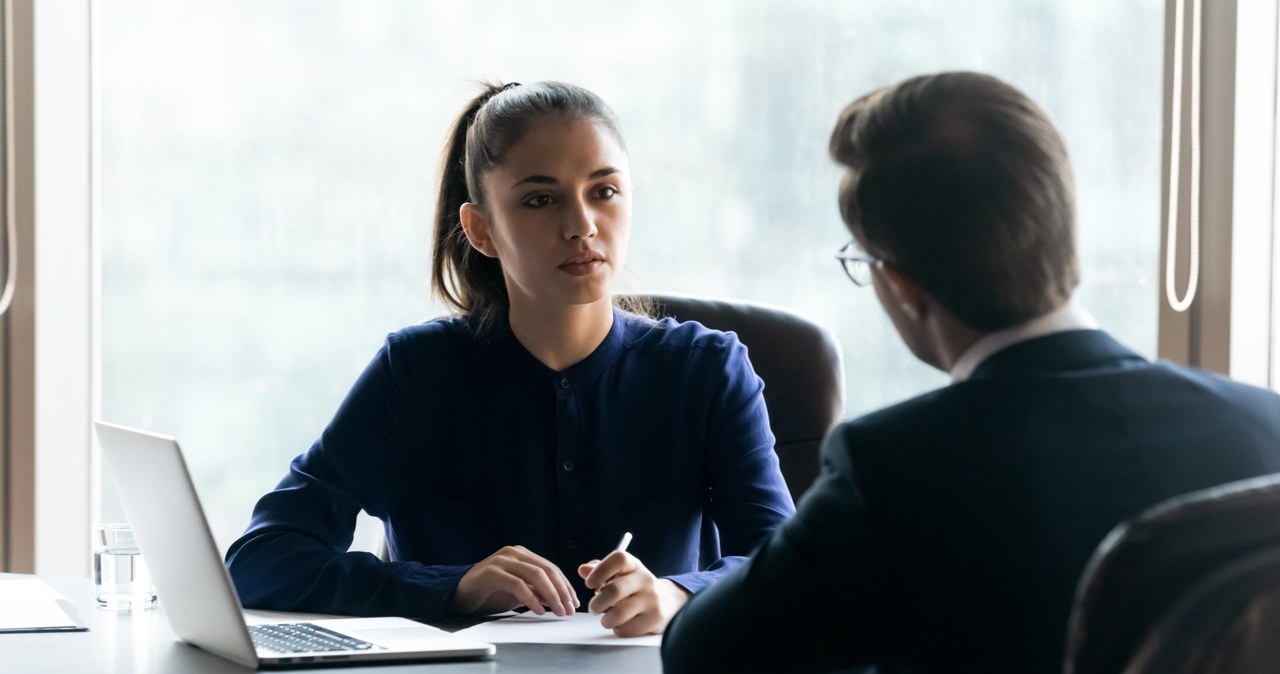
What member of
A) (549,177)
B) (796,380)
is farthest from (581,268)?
(796,380)

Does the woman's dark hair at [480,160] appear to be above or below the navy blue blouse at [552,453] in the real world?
above

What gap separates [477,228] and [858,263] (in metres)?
0.93

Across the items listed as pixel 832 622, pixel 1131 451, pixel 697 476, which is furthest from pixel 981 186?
pixel 697 476

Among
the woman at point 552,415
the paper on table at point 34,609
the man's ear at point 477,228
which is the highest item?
the man's ear at point 477,228

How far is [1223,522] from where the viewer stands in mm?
542

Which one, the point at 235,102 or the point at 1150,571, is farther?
the point at 235,102

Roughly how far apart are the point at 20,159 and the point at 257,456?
690 millimetres

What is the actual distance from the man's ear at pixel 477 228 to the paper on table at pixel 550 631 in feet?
2.07

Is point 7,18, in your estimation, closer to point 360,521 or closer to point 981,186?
point 360,521

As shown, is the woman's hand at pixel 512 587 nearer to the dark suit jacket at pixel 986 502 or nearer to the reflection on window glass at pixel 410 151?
the dark suit jacket at pixel 986 502

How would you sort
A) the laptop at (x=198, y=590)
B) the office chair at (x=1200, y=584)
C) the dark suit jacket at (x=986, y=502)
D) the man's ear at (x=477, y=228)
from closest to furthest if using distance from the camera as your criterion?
the office chair at (x=1200, y=584) → the dark suit jacket at (x=986, y=502) → the laptop at (x=198, y=590) → the man's ear at (x=477, y=228)

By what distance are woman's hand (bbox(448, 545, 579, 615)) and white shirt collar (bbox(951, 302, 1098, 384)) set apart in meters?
0.56

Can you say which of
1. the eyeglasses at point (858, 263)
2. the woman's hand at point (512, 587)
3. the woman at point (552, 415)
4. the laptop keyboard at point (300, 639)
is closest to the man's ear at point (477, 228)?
the woman at point (552, 415)

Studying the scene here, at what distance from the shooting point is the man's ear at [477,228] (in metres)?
1.79
